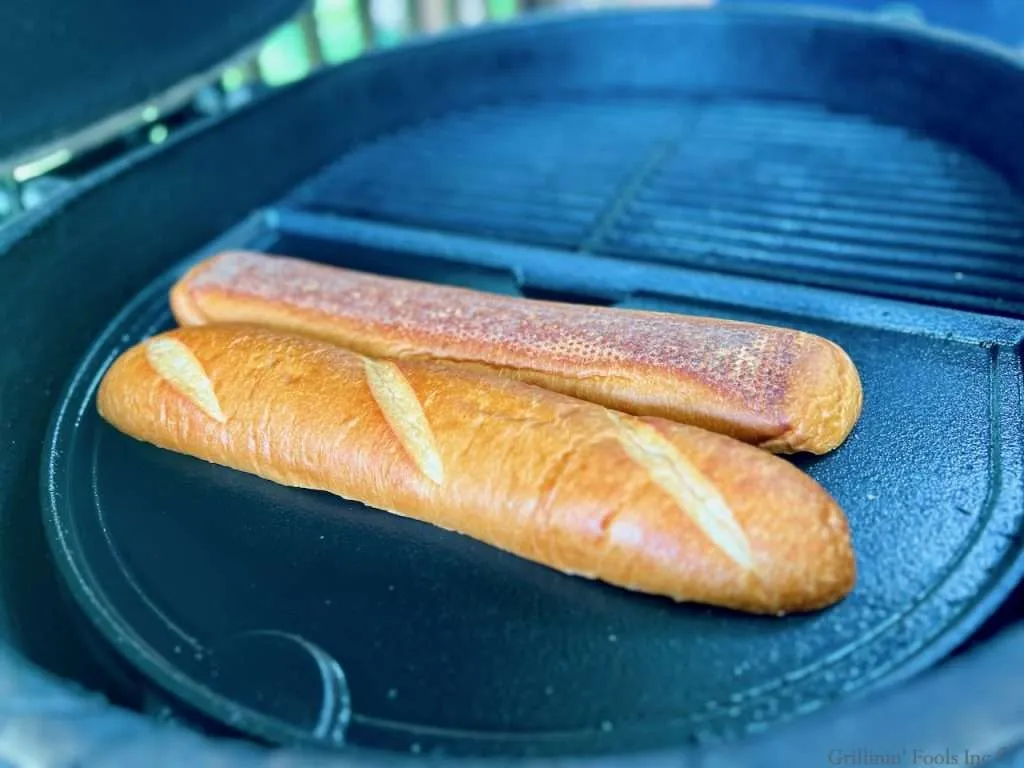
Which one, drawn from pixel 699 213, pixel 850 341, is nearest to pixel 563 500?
pixel 850 341

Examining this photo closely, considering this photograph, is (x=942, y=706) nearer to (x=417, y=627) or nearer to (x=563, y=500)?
(x=563, y=500)

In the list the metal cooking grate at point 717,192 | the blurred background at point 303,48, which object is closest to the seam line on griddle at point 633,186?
the metal cooking grate at point 717,192

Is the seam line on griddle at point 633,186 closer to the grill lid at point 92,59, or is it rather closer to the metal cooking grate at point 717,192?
the metal cooking grate at point 717,192

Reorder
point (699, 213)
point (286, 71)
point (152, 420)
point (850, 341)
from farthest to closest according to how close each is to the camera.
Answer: point (286, 71) < point (699, 213) < point (850, 341) < point (152, 420)

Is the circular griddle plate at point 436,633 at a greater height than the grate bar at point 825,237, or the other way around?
the grate bar at point 825,237

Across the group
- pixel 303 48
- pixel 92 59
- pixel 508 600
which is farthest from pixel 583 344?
pixel 303 48

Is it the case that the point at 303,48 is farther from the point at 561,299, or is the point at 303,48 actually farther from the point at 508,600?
the point at 508,600
